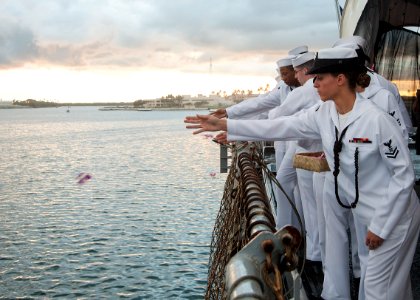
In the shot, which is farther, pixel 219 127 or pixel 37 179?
pixel 37 179

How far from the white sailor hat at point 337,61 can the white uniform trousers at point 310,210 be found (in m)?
1.93

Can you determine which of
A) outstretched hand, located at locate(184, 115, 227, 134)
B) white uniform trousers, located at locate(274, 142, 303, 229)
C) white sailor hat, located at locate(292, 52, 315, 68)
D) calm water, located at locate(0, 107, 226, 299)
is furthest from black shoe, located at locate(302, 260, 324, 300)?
calm water, located at locate(0, 107, 226, 299)

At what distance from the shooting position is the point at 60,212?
24.0m

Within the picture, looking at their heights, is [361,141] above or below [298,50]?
below

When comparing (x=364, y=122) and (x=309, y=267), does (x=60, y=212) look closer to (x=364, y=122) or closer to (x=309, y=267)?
(x=309, y=267)

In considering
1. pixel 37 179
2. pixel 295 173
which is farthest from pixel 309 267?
pixel 37 179

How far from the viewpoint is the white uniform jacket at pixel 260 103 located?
588 cm

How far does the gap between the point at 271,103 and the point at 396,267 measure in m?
3.43

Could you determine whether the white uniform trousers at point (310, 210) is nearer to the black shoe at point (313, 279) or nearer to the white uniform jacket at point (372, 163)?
the black shoe at point (313, 279)

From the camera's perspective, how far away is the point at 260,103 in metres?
6.20

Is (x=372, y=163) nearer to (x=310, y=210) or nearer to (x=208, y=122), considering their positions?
(x=208, y=122)

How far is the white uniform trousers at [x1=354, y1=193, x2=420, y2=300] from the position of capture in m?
2.91

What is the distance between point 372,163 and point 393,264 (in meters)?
0.59

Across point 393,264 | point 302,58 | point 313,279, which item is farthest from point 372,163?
point 302,58
